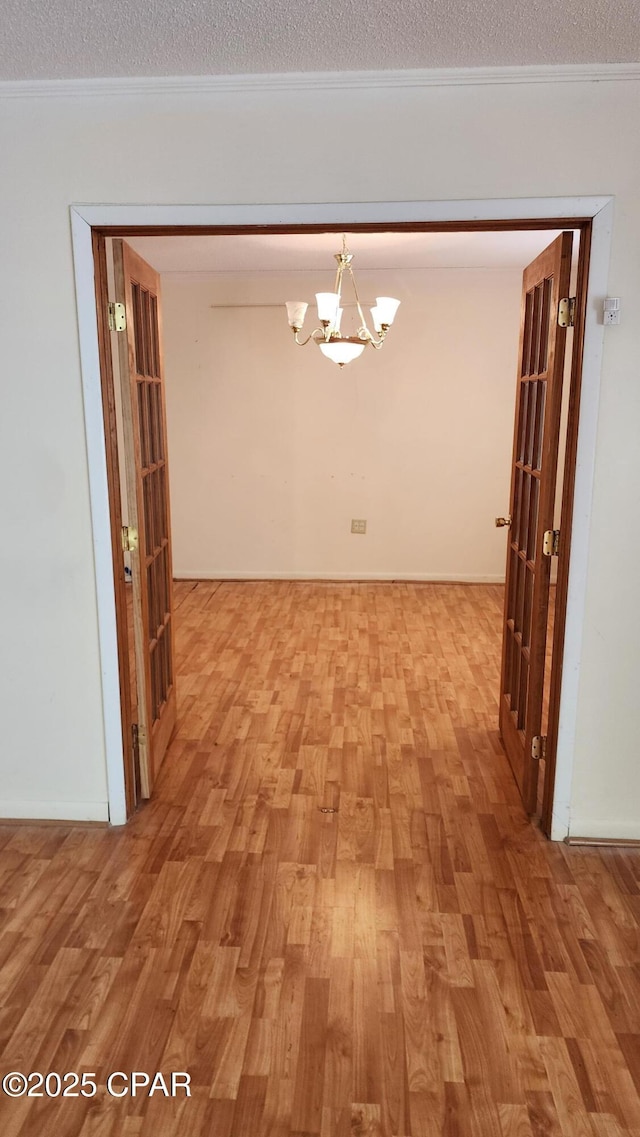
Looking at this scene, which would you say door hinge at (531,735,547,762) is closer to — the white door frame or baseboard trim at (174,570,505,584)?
the white door frame

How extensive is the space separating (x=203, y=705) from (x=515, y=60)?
9.69 feet

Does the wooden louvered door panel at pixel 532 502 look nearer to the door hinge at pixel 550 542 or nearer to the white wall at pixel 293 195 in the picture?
the door hinge at pixel 550 542

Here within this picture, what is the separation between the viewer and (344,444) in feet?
20.2

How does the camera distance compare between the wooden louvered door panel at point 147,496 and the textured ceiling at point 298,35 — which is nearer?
the textured ceiling at point 298,35

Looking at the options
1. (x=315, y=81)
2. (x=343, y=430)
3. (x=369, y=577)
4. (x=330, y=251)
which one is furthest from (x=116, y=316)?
(x=369, y=577)

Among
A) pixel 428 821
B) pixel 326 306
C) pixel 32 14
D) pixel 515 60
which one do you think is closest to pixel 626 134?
pixel 515 60

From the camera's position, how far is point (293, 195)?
2350 mm

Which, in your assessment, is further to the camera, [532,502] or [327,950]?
[532,502]

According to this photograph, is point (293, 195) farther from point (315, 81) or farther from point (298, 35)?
point (298, 35)

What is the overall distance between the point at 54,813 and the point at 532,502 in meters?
2.12

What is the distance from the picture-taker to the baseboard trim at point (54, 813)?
277 cm

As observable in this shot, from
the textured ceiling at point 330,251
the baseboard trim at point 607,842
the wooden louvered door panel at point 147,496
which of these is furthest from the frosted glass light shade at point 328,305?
the baseboard trim at point 607,842

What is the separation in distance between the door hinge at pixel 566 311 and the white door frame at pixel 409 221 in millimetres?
101

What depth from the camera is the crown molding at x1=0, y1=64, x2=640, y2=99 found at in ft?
7.27
